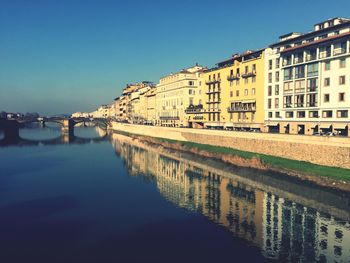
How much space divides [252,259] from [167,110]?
9919 centimetres

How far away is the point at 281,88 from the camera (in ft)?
216

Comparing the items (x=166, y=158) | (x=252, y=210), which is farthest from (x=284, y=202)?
(x=166, y=158)

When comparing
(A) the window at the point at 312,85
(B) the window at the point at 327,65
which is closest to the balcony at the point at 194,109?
(A) the window at the point at 312,85

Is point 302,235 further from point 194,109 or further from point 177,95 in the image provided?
point 177,95

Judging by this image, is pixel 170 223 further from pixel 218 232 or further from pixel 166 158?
pixel 166 158

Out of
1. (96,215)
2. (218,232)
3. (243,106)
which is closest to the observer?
(218,232)

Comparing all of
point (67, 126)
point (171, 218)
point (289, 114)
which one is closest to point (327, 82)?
point (289, 114)

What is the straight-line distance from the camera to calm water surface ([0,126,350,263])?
81.5 feet

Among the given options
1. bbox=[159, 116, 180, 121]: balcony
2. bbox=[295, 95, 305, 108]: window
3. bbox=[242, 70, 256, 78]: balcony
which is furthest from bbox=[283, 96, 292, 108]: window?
bbox=[159, 116, 180, 121]: balcony

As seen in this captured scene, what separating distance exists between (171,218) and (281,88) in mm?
44078

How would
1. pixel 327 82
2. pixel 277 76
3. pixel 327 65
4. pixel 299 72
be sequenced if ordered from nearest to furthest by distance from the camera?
pixel 327 65 < pixel 327 82 < pixel 299 72 < pixel 277 76

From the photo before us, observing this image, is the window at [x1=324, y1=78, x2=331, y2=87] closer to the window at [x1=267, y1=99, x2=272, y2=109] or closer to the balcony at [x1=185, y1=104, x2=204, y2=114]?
the window at [x1=267, y1=99, x2=272, y2=109]

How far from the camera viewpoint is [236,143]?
68.2 m

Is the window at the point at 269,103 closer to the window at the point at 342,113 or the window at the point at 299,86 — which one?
the window at the point at 299,86
